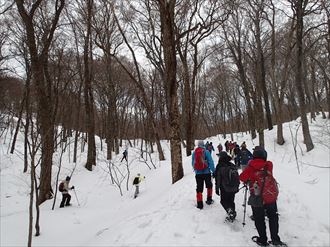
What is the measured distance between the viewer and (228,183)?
6.04 meters

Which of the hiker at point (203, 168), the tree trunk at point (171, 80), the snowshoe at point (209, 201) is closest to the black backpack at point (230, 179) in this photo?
the hiker at point (203, 168)

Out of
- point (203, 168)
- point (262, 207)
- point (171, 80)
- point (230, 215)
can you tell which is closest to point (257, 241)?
point (262, 207)

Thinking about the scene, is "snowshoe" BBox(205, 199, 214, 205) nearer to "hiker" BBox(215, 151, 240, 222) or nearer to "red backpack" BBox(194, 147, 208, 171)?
"red backpack" BBox(194, 147, 208, 171)

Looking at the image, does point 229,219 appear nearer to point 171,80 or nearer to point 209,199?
point 209,199

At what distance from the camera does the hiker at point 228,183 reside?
19.7 feet

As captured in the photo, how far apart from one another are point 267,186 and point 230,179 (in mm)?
1058

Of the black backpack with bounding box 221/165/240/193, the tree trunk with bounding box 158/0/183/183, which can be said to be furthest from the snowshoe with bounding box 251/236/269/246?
the tree trunk with bounding box 158/0/183/183

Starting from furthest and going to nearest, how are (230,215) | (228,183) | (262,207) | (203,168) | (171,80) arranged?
(171,80) → (203,168) → (228,183) → (230,215) → (262,207)

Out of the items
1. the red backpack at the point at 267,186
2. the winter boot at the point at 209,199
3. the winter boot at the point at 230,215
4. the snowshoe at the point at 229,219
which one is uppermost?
the red backpack at the point at 267,186

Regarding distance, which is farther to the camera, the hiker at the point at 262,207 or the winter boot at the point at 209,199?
the winter boot at the point at 209,199

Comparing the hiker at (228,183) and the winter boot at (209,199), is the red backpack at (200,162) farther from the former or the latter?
the hiker at (228,183)

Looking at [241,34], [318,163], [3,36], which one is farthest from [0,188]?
[241,34]

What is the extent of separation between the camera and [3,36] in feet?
64.9

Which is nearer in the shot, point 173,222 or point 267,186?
point 267,186
